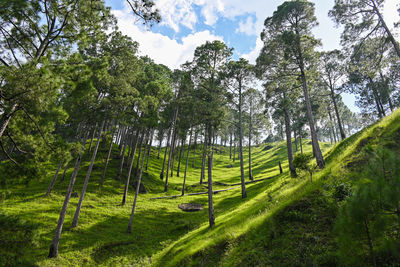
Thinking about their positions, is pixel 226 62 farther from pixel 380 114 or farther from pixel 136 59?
pixel 380 114

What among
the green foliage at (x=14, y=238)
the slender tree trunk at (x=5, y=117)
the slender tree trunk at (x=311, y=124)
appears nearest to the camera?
the green foliage at (x=14, y=238)

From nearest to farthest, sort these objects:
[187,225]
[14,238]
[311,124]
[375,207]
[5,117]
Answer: [375,207] < [14,238] < [5,117] < [311,124] < [187,225]

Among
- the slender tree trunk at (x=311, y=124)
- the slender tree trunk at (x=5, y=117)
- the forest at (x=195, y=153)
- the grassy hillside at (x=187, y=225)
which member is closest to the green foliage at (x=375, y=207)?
the forest at (x=195, y=153)

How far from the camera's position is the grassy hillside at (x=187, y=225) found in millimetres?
6109

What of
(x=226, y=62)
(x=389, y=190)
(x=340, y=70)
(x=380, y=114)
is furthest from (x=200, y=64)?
(x=380, y=114)

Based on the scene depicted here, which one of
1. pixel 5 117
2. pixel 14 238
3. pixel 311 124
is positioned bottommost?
pixel 14 238

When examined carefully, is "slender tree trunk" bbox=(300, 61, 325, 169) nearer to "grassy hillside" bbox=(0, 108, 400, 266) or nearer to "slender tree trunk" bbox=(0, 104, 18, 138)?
"grassy hillside" bbox=(0, 108, 400, 266)

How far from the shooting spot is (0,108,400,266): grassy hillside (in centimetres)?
611

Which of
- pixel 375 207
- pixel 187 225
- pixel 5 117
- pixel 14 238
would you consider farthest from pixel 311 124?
pixel 5 117

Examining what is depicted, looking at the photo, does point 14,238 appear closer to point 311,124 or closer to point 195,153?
point 195,153

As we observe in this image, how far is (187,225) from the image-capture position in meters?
17.6

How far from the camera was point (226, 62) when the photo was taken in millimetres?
20922

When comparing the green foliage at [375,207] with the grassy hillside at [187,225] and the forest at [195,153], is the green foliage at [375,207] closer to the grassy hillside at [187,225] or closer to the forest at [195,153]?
the forest at [195,153]

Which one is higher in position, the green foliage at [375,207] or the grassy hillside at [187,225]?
the green foliage at [375,207]
